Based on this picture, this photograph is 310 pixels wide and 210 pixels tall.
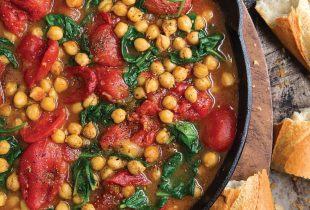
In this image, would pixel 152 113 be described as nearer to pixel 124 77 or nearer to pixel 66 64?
pixel 124 77

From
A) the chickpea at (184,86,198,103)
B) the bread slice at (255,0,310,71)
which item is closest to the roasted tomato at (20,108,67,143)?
the chickpea at (184,86,198,103)

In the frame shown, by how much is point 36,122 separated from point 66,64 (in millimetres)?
692

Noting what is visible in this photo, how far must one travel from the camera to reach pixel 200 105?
6348 mm

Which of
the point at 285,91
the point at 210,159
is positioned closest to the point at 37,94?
the point at 210,159

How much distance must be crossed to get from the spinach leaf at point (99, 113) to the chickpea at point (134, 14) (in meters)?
0.94

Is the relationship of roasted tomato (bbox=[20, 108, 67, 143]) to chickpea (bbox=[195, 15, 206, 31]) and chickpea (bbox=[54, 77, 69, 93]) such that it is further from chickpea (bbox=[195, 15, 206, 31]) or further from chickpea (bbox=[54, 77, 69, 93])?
chickpea (bbox=[195, 15, 206, 31])

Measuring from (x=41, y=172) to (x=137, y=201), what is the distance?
1052mm

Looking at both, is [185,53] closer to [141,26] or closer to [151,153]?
[141,26]

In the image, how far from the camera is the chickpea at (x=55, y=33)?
6254 mm

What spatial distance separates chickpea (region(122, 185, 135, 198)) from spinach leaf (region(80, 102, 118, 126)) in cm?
71

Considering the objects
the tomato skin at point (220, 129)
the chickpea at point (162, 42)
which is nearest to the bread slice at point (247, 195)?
the tomato skin at point (220, 129)

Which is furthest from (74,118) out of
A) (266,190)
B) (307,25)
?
(307,25)

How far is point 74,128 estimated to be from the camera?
20.7 ft

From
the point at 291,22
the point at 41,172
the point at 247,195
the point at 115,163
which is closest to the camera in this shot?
the point at 41,172
